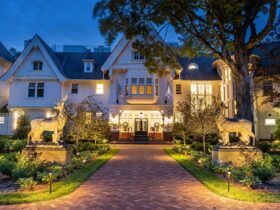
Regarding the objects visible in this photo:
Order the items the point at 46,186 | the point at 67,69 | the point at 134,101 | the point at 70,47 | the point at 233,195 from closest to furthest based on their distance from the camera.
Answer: the point at 233,195 < the point at 46,186 < the point at 134,101 < the point at 67,69 < the point at 70,47

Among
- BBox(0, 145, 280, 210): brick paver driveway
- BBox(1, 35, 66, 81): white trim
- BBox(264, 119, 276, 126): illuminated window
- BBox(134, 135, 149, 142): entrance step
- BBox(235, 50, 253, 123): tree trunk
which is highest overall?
BBox(1, 35, 66, 81): white trim

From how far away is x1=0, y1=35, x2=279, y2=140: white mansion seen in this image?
29547 millimetres

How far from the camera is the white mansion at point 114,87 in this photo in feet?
96.9

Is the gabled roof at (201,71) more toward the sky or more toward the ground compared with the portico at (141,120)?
more toward the sky

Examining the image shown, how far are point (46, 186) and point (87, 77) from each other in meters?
24.1

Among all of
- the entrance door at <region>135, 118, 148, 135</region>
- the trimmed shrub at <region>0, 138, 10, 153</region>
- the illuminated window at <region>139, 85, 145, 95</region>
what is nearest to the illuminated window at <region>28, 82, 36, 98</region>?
the trimmed shrub at <region>0, 138, 10, 153</region>

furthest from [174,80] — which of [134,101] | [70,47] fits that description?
[70,47]

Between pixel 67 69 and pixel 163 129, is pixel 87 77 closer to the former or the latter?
pixel 67 69

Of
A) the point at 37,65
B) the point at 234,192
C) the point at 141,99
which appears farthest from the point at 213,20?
the point at 37,65

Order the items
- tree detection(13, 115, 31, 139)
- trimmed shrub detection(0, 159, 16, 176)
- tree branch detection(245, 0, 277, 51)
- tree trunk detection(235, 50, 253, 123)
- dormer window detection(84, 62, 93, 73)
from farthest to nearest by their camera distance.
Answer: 1. dormer window detection(84, 62, 93, 73)
2. tree detection(13, 115, 31, 139)
3. tree trunk detection(235, 50, 253, 123)
4. tree branch detection(245, 0, 277, 51)
5. trimmed shrub detection(0, 159, 16, 176)

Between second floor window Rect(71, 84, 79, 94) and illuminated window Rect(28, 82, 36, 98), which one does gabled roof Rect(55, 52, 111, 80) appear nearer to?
second floor window Rect(71, 84, 79, 94)

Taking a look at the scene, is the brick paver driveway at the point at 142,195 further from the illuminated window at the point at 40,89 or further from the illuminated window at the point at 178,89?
the illuminated window at the point at 40,89

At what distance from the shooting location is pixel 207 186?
25.9 feet

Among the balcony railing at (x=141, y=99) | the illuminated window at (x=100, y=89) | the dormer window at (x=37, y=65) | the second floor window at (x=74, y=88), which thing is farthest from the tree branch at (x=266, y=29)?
the dormer window at (x=37, y=65)
